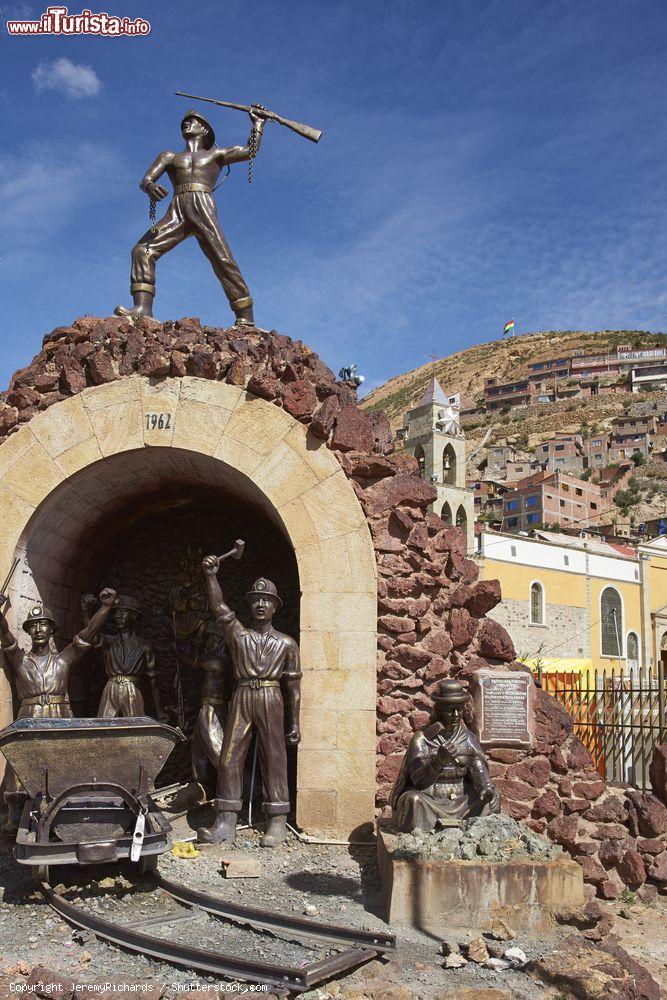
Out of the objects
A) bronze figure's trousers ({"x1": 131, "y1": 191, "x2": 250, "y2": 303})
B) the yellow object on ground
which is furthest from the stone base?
bronze figure's trousers ({"x1": 131, "y1": 191, "x2": 250, "y2": 303})

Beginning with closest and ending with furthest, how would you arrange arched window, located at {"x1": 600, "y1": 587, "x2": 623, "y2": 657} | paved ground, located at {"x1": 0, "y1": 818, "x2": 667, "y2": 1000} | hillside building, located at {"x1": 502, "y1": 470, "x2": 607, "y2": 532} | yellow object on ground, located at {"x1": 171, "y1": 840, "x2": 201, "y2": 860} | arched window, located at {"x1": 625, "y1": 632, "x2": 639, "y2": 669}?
paved ground, located at {"x1": 0, "y1": 818, "x2": 667, "y2": 1000}, yellow object on ground, located at {"x1": 171, "y1": 840, "x2": 201, "y2": 860}, arched window, located at {"x1": 600, "y1": 587, "x2": 623, "y2": 657}, arched window, located at {"x1": 625, "y1": 632, "x2": 639, "y2": 669}, hillside building, located at {"x1": 502, "y1": 470, "x2": 607, "y2": 532}

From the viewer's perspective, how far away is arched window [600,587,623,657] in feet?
133

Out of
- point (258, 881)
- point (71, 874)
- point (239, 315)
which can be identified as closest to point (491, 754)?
point (258, 881)

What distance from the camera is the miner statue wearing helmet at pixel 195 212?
9.64 m

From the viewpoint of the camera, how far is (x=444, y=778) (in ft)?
21.7

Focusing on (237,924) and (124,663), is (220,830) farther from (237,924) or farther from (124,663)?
(124,663)

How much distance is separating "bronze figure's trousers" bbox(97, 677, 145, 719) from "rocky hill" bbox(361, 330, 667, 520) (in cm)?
7187

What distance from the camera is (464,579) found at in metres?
8.38

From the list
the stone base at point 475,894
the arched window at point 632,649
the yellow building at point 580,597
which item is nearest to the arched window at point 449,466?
the yellow building at point 580,597

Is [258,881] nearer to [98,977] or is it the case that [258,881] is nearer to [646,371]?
[98,977]

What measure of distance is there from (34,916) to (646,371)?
111 meters

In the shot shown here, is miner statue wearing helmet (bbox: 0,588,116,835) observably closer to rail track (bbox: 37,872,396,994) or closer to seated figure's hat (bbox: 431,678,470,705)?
rail track (bbox: 37,872,396,994)

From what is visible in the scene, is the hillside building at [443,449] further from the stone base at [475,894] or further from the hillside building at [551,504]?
the stone base at [475,894]

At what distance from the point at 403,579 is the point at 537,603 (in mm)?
31696
